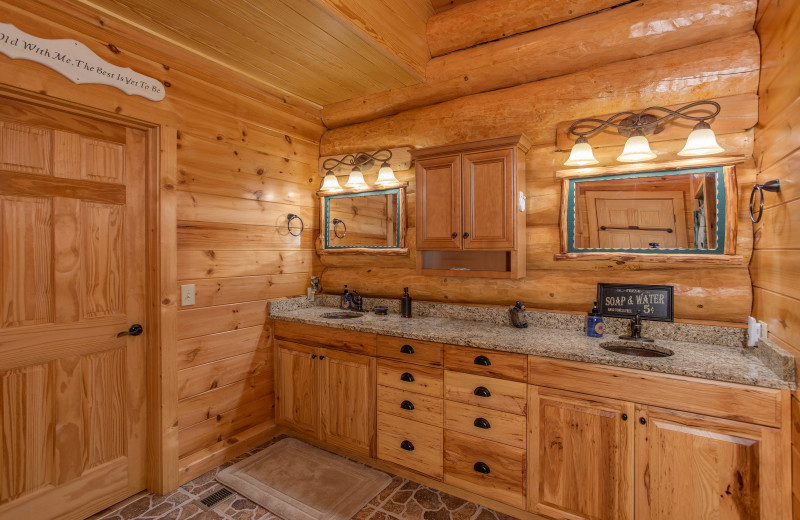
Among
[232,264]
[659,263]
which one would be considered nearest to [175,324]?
[232,264]

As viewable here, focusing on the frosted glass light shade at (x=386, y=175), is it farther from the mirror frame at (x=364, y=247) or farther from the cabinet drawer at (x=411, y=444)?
the cabinet drawer at (x=411, y=444)

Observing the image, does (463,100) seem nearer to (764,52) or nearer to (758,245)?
(764,52)

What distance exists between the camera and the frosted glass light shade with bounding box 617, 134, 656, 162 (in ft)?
6.88

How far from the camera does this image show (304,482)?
241cm

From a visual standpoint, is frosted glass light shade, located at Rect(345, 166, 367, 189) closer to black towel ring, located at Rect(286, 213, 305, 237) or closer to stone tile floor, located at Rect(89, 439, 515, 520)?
black towel ring, located at Rect(286, 213, 305, 237)

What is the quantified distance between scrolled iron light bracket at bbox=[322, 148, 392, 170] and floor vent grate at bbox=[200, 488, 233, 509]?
2.42 meters

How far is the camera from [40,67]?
1860mm

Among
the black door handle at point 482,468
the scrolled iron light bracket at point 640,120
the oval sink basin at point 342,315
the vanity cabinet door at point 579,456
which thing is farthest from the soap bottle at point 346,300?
the scrolled iron light bracket at point 640,120

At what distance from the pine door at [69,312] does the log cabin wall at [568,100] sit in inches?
66.5

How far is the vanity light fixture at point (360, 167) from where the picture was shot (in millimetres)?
3018

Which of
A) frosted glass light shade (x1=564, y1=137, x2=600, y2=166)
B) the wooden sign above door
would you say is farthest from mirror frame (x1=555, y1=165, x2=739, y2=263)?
the wooden sign above door

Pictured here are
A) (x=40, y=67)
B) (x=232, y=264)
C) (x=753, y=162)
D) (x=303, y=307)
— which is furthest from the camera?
(x=303, y=307)

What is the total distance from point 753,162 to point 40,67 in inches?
139

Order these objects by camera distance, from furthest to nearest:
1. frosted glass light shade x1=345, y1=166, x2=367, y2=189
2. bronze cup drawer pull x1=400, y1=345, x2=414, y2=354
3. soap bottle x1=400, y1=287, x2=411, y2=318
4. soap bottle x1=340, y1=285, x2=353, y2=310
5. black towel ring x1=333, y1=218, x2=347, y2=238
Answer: black towel ring x1=333, y1=218, x2=347, y2=238, soap bottle x1=340, y1=285, x2=353, y2=310, frosted glass light shade x1=345, y1=166, x2=367, y2=189, soap bottle x1=400, y1=287, x2=411, y2=318, bronze cup drawer pull x1=400, y1=345, x2=414, y2=354
